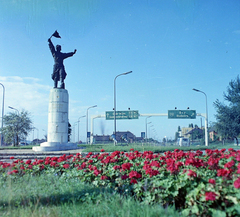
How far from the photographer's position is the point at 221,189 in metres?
3.26

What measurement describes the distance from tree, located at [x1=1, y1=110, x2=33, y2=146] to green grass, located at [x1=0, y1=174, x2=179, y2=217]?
32.8 metres

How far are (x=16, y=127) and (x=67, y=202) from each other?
34628 millimetres

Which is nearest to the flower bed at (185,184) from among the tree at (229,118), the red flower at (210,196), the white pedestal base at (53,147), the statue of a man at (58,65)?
the red flower at (210,196)

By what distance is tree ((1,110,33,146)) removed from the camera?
36.0 metres

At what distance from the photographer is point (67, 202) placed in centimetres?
430

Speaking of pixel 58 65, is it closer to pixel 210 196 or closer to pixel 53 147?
pixel 53 147

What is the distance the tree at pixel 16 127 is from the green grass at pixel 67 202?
108 feet

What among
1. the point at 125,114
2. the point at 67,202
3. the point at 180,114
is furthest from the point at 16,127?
the point at 67,202

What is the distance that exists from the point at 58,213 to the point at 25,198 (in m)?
1.18

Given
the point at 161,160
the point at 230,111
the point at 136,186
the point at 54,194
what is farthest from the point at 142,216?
the point at 230,111

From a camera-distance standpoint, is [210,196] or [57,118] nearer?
[210,196]

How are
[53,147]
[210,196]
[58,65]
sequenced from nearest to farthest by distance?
1. [210,196]
2. [53,147]
3. [58,65]

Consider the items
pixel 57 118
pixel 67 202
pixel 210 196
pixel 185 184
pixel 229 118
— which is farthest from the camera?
pixel 229 118

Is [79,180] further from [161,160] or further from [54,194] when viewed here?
[161,160]
